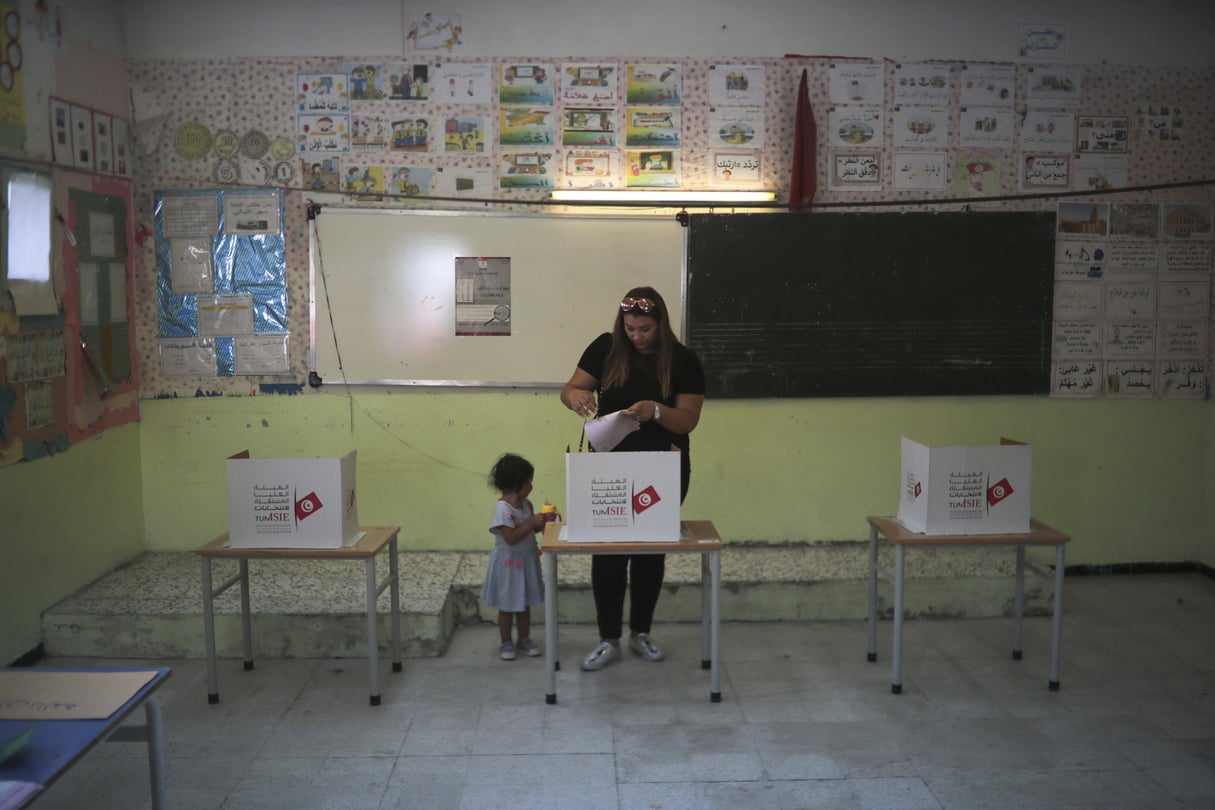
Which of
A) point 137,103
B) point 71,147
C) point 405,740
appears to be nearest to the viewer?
point 405,740

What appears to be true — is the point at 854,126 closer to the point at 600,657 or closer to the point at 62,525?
the point at 600,657

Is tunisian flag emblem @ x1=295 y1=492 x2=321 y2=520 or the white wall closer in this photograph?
tunisian flag emblem @ x1=295 y1=492 x2=321 y2=520

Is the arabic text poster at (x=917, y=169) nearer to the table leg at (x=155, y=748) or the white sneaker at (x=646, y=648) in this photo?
the white sneaker at (x=646, y=648)

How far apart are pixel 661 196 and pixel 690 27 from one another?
821 millimetres

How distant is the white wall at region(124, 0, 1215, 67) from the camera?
4.80m

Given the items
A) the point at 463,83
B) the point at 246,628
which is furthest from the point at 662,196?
the point at 246,628

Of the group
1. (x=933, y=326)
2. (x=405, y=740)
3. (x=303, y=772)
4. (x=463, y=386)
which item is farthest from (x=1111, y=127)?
(x=303, y=772)

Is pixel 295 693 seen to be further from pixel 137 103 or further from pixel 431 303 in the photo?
pixel 137 103

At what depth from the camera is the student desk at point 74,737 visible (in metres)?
Answer: 1.77

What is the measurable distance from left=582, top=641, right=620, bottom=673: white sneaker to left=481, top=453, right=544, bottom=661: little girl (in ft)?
0.92

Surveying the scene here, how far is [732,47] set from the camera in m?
4.88

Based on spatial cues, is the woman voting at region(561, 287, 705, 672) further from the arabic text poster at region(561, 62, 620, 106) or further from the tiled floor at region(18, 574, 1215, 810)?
the arabic text poster at region(561, 62, 620, 106)

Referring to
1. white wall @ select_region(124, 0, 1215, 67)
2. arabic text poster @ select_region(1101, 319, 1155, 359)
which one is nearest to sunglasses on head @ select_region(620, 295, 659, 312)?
white wall @ select_region(124, 0, 1215, 67)

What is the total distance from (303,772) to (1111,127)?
4.68 meters
